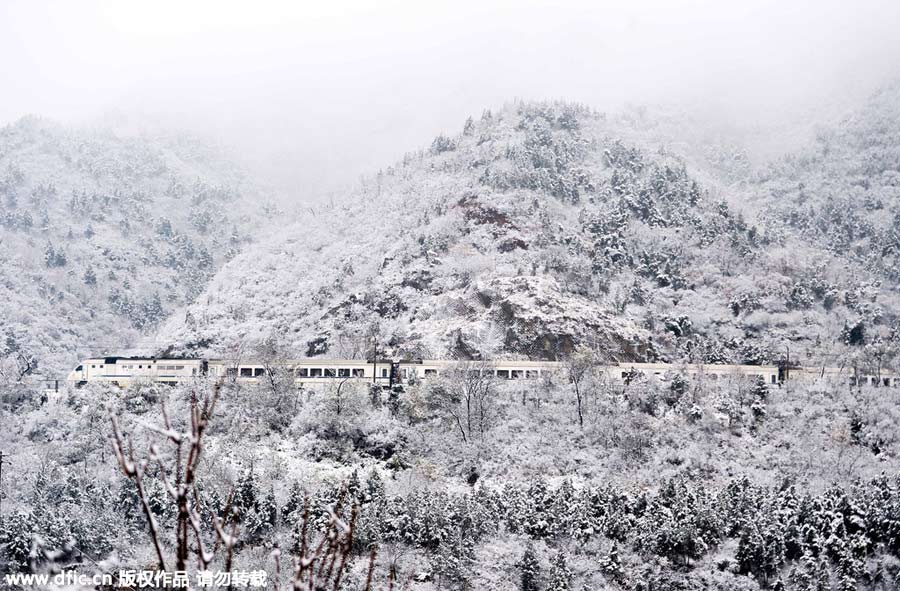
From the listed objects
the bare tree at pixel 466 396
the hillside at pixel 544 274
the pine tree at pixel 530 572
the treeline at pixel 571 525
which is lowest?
the pine tree at pixel 530 572

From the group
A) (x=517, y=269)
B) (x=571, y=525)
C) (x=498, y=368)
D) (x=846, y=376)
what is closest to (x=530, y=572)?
(x=571, y=525)

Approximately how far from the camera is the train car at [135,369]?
199ft

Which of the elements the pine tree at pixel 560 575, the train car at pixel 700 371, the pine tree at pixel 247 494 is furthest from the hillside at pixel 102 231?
the pine tree at pixel 560 575

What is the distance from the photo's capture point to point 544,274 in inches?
2677

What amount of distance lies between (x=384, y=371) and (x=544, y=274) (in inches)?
589

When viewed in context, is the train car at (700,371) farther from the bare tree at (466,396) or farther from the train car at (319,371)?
the train car at (319,371)

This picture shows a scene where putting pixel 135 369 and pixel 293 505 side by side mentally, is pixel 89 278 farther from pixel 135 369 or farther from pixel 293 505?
pixel 293 505

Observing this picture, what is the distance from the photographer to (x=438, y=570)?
40.2 meters

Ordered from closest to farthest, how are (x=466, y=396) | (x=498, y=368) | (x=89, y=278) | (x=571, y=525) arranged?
(x=571, y=525) < (x=466, y=396) < (x=498, y=368) < (x=89, y=278)

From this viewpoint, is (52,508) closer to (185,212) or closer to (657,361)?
(657,361)

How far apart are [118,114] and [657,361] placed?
117 metres

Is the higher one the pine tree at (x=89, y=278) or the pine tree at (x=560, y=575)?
the pine tree at (x=89, y=278)

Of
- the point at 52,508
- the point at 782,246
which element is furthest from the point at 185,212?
the point at 52,508

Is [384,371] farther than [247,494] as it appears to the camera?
Yes
